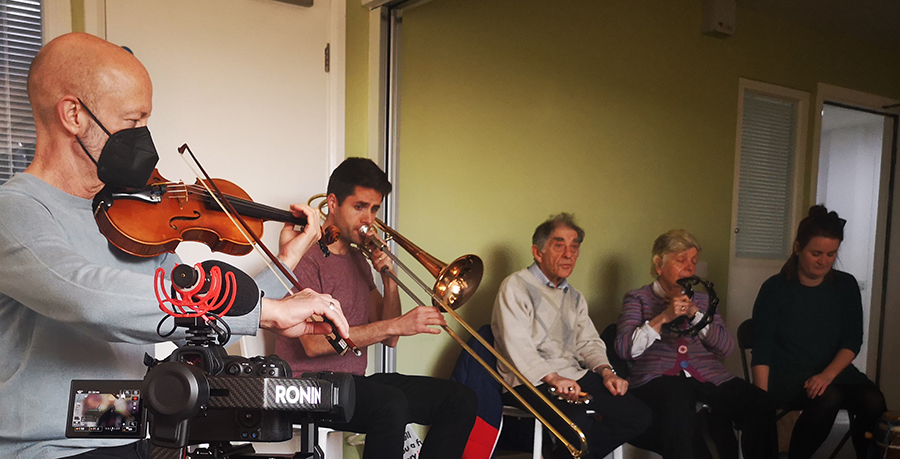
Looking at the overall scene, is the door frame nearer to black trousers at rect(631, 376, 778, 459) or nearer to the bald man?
black trousers at rect(631, 376, 778, 459)

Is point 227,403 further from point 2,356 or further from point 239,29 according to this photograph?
point 239,29

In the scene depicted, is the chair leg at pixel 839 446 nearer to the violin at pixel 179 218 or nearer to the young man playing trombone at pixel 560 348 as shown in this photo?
the young man playing trombone at pixel 560 348

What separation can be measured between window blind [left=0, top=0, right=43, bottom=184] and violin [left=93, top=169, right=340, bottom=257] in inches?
25.6

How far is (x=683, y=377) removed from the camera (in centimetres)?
247

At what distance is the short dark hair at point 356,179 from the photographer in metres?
2.27

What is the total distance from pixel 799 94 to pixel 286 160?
1822mm

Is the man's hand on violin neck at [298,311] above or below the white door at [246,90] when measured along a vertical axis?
below

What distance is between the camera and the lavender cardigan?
2.38m

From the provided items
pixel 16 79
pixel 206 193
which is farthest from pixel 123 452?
pixel 16 79

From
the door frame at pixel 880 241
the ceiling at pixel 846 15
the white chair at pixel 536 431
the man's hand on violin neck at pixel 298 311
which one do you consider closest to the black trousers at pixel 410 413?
the white chair at pixel 536 431

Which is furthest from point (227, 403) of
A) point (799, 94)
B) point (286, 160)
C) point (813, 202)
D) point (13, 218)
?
point (799, 94)

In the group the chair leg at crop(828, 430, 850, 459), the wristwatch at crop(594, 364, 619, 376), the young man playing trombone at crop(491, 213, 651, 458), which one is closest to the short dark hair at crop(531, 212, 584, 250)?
the young man playing trombone at crop(491, 213, 651, 458)

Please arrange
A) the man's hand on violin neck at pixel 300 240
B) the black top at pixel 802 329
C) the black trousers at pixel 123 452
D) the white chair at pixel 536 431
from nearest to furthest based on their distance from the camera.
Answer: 1. the black trousers at pixel 123 452
2. the man's hand on violin neck at pixel 300 240
3. the black top at pixel 802 329
4. the white chair at pixel 536 431

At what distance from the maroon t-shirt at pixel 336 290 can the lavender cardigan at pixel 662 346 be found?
1.04 meters
